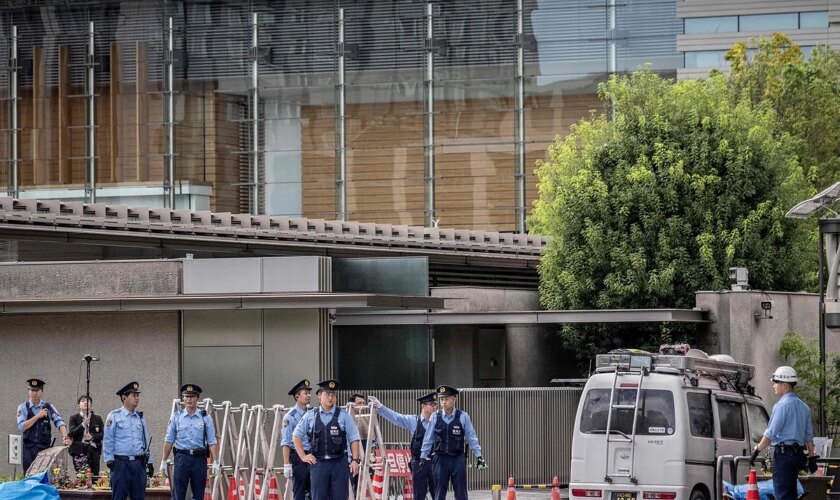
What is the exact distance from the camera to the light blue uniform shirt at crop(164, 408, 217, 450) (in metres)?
19.8

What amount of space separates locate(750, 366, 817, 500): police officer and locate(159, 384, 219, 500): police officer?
660 centimetres

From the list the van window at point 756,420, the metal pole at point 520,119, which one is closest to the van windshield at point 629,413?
the van window at point 756,420

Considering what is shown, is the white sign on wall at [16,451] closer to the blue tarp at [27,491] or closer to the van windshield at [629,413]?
the blue tarp at [27,491]

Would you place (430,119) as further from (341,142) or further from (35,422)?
(35,422)

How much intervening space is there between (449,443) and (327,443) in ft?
8.51

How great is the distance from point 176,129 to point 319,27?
6159 mm

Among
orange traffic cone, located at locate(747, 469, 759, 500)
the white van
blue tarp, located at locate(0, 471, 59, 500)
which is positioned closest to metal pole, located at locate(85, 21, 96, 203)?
the white van

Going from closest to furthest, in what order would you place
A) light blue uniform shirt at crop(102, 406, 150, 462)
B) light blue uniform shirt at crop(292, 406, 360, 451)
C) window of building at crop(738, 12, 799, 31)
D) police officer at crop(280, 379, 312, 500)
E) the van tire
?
light blue uniform shirt at crop(292, 406, 360, 451) < police officer at crop(280, 379, 312, 500) < light blue uniform shirt at crop(102, 406, 150, 462) < the van tire < window of building at crop(738, 12, 799, 31)

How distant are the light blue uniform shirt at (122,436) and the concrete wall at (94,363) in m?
6.52

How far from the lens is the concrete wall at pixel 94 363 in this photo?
26656 millimetres

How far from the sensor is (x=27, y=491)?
57.9ft

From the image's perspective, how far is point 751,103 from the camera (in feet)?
143

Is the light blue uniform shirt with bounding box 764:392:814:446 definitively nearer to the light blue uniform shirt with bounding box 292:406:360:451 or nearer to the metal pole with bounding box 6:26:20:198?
the light blue uniform shirt with bounding box 292:406:360:451

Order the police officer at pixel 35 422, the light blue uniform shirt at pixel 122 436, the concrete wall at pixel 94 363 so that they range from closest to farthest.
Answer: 1. the light blue uniform shirt at pixel 122 436
2. the police officer at pixel 35 422
3. the concrete wall at pixel 94 363
